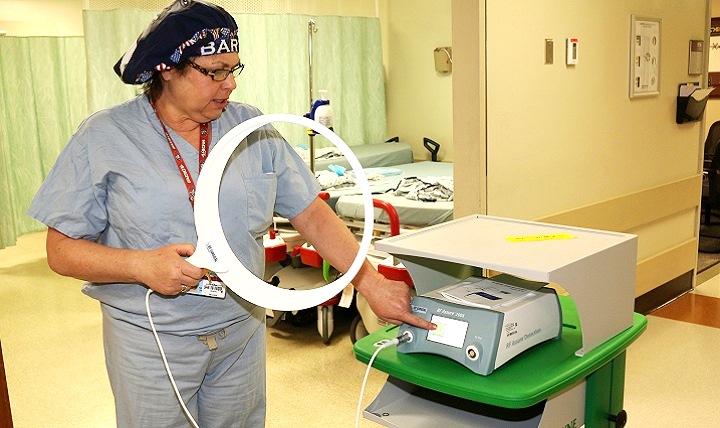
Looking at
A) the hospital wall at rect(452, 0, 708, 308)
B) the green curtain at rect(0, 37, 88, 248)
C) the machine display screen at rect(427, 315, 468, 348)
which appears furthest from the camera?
the green curtain at rect(0, 37, 88, 248)

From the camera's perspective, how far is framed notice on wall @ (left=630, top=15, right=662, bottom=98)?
12.3 ft

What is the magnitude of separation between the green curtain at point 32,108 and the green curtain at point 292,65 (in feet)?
4.80

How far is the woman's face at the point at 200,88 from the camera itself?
4.67 feet

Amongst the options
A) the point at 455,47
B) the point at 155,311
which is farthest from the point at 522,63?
the point at 155,311

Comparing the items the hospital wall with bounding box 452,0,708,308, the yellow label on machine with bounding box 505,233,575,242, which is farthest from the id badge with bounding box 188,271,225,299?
the hospital wall with bounding box 452,0,708,308

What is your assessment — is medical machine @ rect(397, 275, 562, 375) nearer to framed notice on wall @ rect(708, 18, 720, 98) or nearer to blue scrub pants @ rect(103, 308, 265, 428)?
blue scrub pants @ rect(103, 308, 265, 428)

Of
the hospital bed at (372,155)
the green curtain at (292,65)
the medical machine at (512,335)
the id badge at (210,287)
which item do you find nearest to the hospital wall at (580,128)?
the medical machine at (512,335)

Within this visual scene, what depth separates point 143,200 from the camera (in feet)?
4.70

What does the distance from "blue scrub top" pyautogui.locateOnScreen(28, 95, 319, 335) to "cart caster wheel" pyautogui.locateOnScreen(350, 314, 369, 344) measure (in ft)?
6.76

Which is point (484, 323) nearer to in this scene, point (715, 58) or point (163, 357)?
point (163, 357)

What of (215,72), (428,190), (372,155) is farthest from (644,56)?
(215,72)

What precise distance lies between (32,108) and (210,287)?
204 inches

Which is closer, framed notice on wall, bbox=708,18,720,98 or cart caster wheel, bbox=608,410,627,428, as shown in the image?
cart caster wheel, bbox=608,410,627,428

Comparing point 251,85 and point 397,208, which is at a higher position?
point 251,85
